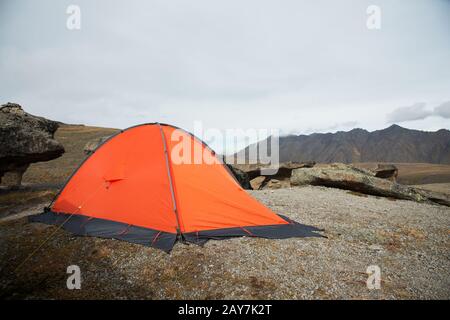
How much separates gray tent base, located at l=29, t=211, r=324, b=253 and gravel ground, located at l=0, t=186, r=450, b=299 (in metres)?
0.22

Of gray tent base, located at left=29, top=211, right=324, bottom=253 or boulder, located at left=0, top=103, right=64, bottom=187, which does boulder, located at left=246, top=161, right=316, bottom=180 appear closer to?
boulder, located at left=0, top=103, right=64, bottom=187

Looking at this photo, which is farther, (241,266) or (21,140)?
(21,140)

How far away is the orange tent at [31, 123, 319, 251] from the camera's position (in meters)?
7.41

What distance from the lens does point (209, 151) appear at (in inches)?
392

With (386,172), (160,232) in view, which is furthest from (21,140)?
(386,172)

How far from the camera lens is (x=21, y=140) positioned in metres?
14.8

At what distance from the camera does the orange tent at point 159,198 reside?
292 inches

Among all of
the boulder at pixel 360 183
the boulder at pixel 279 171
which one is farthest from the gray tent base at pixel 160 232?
the boulder at pixel 279 171

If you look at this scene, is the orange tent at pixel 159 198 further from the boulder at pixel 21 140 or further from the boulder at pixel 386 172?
the boulder at pixel 386 172

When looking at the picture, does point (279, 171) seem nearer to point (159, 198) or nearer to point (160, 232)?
point (159, 198)

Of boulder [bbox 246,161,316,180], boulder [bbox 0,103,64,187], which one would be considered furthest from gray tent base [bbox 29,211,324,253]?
boulder [bbox 246,161,316,180]

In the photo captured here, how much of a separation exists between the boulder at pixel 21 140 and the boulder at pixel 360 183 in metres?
17.4

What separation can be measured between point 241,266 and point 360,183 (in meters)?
12.7

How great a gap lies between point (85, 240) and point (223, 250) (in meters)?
4.10
